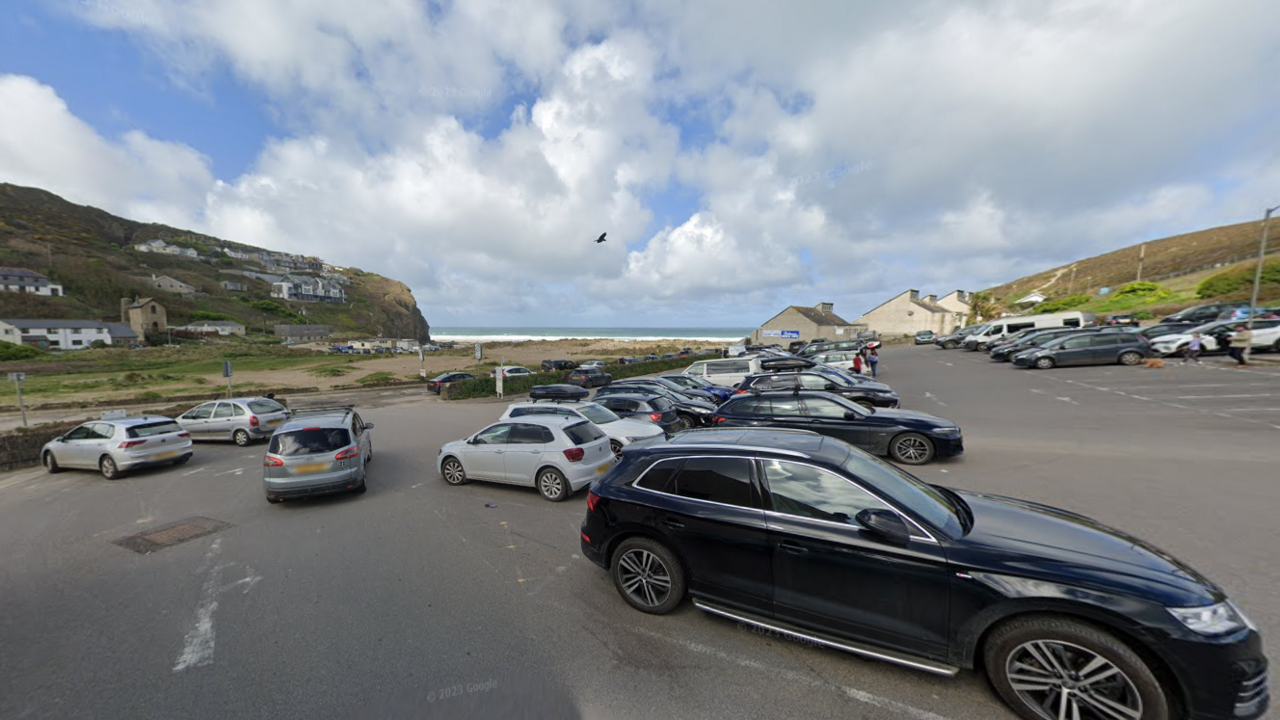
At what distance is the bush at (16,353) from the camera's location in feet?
147

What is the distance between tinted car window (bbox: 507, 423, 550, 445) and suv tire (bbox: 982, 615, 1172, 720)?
6.21 meters

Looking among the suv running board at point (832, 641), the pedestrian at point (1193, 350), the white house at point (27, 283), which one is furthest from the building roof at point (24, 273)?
the pedestrian at point (1193, 350)

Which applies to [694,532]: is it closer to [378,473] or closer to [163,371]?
[378,473]

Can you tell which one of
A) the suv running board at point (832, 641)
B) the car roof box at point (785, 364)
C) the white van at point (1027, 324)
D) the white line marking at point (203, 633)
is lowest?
the white line marking at point (203, 633)

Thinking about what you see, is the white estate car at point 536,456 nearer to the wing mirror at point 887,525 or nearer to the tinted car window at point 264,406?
the wing mirror at point 887,525

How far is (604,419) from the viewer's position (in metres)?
10.1

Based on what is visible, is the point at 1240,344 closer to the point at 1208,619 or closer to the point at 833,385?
the point at 833,385

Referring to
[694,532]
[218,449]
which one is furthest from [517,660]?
[218,449]

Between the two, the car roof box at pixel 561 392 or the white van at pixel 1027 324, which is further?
the white van at pixel 1027 324

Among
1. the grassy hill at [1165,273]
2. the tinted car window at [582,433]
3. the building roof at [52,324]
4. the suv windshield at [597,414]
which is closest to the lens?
the tinted car window at [582,433]

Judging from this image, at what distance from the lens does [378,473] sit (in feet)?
30.8

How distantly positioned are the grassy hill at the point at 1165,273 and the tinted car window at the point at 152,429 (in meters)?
62.5

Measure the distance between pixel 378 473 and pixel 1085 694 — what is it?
1055 centimetres

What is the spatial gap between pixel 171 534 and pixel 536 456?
17.0ft
